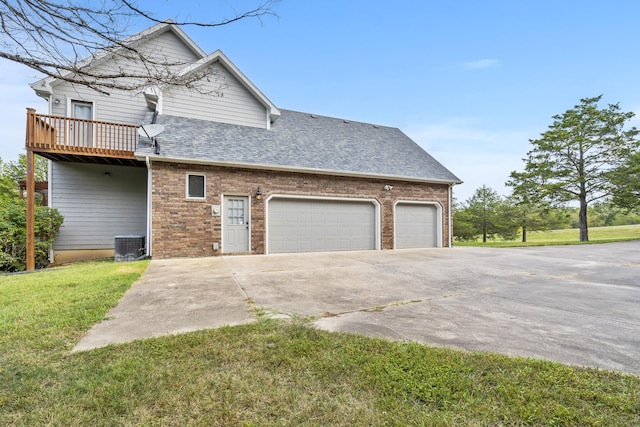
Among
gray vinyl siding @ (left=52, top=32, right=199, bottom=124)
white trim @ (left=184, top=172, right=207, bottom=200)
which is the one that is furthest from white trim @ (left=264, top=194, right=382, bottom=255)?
gray vinyl siding @ (left=52, top=32, right=199, bottom=124)

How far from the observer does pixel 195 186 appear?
9.05 meters

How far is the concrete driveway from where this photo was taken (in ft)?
9.18

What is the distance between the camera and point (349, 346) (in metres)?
2.55

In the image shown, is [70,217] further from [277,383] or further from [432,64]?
[432,64]

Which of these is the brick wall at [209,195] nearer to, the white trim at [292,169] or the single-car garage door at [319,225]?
the white trim at [292,169]

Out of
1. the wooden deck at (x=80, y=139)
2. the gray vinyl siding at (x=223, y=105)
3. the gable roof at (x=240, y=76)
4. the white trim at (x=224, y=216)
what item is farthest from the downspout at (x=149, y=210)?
the gable roof at (x=240, y=76)

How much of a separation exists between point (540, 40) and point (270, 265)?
Result: 12.7 meters

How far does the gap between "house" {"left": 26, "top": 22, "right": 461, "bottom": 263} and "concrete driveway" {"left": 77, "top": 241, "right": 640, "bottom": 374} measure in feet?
8.19

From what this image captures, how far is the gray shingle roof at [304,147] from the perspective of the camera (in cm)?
934

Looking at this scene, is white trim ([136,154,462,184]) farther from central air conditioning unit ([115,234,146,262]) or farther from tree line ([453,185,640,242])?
tree line ([453,185,640,242])

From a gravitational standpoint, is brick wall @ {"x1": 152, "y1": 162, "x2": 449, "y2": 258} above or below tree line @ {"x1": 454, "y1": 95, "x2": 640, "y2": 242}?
below

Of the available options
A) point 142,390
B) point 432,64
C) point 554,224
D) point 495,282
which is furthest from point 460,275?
point 554,224

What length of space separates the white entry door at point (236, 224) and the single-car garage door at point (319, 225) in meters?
0.81

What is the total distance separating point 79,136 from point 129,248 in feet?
13.2
